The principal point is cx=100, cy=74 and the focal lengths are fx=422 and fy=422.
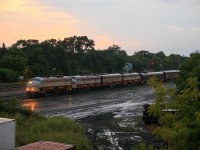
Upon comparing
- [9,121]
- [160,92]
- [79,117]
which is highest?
[160,92]

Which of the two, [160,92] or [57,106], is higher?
[160,92]

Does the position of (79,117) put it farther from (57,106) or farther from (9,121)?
(9,121)

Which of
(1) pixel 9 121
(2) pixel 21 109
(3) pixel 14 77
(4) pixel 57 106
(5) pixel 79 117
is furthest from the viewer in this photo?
(3) pixel 14 77

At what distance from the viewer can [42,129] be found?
26797 mm

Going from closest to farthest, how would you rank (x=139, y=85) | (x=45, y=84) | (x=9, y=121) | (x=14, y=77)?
(x=9, y=121)
(x=45, y=84)
(x=14, y=77)
(x=139, y=85)

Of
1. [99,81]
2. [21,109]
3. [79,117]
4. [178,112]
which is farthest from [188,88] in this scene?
[99,81]

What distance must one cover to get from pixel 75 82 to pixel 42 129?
36.7m

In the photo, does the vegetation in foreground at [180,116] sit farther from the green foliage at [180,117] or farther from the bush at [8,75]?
the bush at [8,75]

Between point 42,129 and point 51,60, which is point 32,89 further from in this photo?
point 51,60

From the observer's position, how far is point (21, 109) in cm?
3334

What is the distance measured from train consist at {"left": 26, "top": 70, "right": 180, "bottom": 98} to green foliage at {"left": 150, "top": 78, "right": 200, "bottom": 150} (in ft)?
145

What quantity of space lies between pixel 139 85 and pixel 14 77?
92.2ft

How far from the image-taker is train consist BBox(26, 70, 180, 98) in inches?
2186

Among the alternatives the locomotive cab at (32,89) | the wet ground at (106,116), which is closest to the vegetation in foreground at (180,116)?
the wet ground at (106,116)
